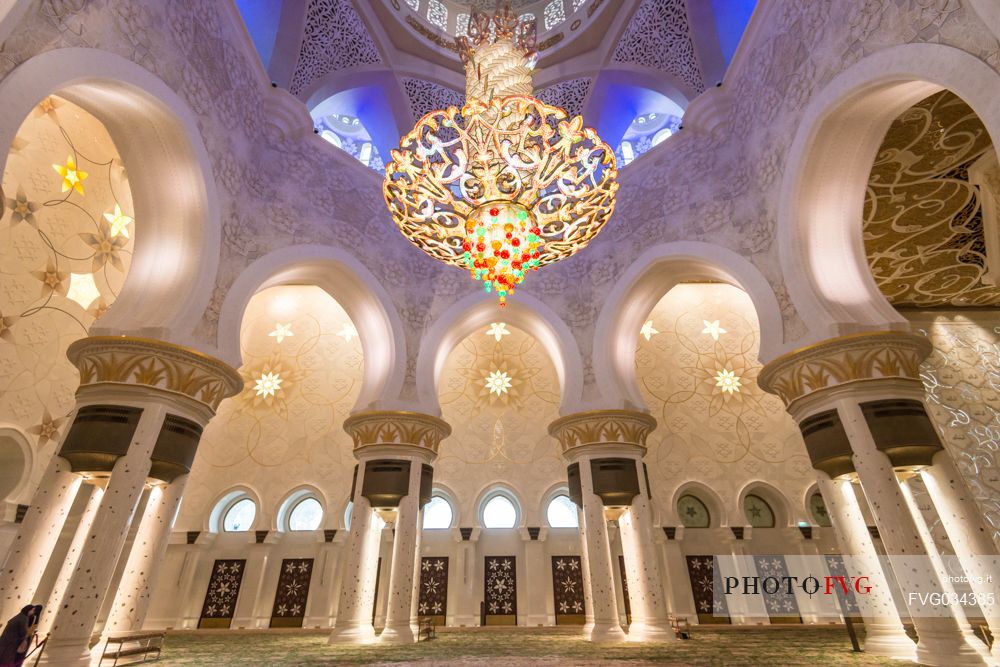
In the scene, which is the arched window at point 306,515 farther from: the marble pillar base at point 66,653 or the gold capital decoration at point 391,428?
the marble pillar base at point 66,653

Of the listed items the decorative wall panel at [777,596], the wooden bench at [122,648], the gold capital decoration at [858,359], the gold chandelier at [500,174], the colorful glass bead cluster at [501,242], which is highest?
the gold chandelier at [500,174]

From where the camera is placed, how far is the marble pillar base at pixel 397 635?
20.1 ft

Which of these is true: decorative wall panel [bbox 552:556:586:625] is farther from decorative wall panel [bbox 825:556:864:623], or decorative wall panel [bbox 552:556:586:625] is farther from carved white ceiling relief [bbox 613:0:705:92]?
carved white ceiling relief [bbox 613:0:705:92]

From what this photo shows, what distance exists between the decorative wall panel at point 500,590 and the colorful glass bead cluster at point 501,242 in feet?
23.7

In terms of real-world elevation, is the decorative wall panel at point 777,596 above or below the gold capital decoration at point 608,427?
below

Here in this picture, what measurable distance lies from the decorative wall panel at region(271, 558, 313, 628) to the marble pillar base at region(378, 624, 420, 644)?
4.42 m

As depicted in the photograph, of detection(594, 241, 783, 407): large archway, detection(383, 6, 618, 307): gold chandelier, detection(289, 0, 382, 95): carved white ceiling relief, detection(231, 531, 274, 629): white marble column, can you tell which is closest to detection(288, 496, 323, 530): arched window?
detection(231, 531, 274, 629): white marble column

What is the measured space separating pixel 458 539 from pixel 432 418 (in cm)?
411

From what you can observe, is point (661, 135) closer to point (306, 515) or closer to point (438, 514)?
point (438, 514)

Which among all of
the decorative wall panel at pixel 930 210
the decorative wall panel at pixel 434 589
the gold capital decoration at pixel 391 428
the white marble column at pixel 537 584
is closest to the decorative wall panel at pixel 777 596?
the white marble column at pixel 537 584

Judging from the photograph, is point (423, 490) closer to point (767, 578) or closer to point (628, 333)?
point (628, 333)

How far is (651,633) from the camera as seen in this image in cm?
597

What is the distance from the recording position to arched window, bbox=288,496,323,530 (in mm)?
10422

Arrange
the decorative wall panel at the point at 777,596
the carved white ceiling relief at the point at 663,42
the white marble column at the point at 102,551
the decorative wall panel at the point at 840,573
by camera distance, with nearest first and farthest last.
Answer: the white marble column at the point at 102,551
the carved white ceiling relief at the point at 663,42
the decorative wall panel at the point at 840,573
the decorative wall panel at the point at 777,596
